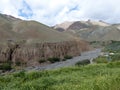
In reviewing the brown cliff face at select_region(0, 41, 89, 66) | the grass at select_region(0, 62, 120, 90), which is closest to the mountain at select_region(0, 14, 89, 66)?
the brown cliff face at select_region(0, 41, 89, 66)

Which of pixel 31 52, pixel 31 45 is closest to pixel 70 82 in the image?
pixel 31 52

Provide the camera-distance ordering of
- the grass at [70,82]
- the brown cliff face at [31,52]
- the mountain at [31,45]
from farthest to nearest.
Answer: the mountain at [31,45]
the brown cliff face at [31,52]
the grass at [70,82]

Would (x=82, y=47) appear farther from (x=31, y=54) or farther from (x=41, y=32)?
(x=31, y=54)

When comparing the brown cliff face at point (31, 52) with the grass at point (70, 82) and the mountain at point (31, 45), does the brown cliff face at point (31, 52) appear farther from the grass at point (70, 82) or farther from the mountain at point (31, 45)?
the grass at point (70, 82)

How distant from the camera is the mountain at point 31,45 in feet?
262

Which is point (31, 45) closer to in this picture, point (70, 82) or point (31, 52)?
point (31, 52)

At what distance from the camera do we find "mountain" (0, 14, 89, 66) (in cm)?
7994

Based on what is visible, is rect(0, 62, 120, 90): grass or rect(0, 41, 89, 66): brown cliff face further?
rect(0, 41, 89, 66): brown cliff face

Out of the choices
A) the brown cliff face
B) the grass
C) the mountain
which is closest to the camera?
the grass

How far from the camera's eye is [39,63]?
74812 mm

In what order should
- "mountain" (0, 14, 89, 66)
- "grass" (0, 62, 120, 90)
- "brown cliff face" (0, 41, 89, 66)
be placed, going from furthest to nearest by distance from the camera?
"mountain" (0, 14, 89, 66) < "brown cliff face" (0, 41, 89, 66) < "grass" (0, 62, 120, 90)

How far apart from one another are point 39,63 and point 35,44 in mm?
13991

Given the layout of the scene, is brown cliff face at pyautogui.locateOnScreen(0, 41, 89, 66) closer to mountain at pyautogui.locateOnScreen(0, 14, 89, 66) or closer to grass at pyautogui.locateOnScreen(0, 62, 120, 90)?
mountain at pyautogui.locateOnScreen(0, 14, 89, 66)

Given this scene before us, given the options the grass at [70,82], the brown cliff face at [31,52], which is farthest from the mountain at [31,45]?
the grass at [70,82]
